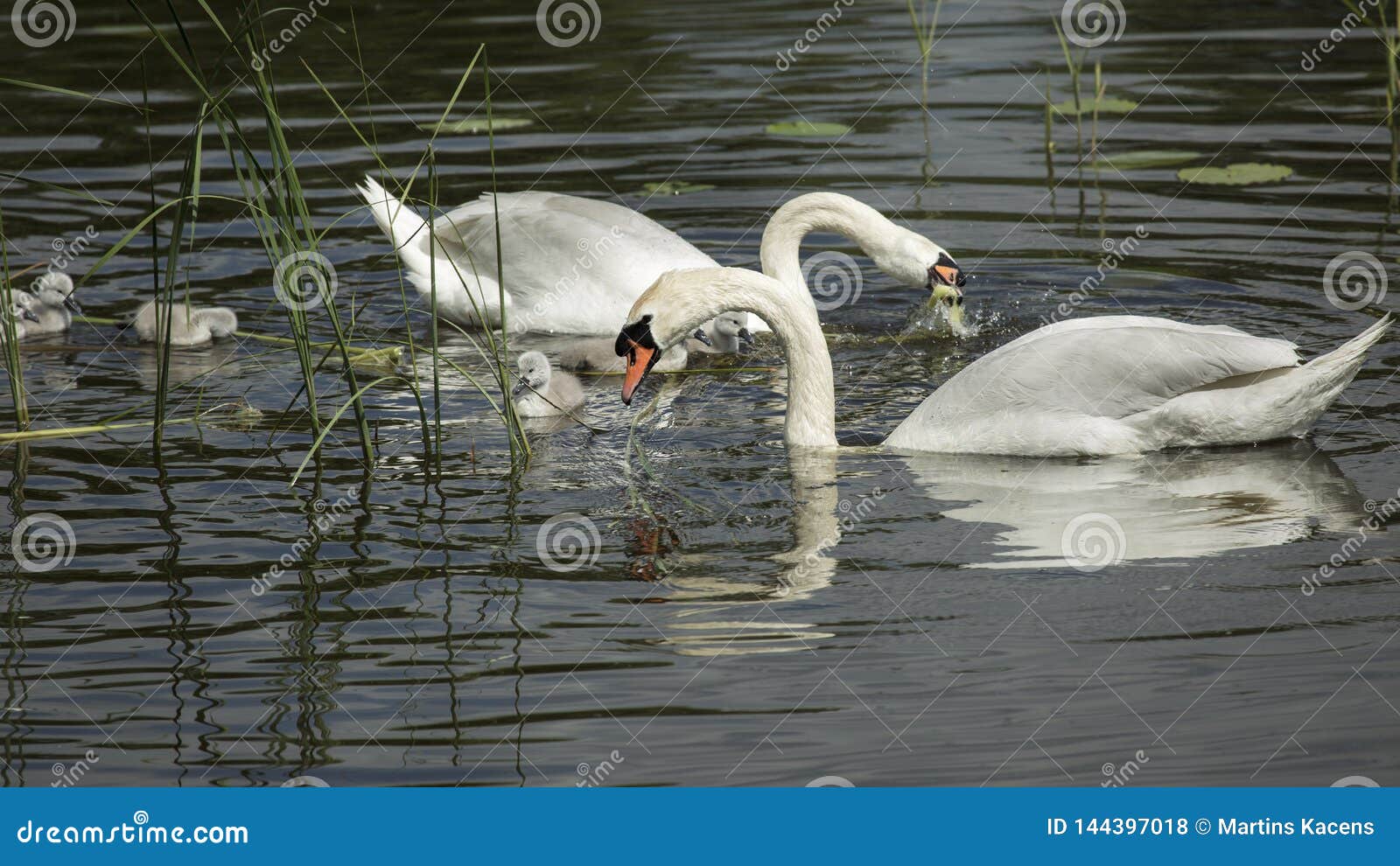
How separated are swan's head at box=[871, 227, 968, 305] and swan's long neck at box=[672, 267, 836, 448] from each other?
1689 millimetres

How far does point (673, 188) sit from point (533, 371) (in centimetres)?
404

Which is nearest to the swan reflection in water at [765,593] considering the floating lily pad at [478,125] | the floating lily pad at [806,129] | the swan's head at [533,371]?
the swan's head at [533,371]

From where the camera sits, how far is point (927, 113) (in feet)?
45.3

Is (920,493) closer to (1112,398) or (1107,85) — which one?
(1112,398)

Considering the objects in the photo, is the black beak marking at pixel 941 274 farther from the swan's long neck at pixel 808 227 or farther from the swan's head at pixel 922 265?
the swan's long neck at pixel 808 227

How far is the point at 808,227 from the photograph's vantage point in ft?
32.3

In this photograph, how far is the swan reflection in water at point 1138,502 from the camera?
6320mm

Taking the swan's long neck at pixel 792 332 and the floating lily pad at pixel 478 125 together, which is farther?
the floating lily pad at pixel 478 125

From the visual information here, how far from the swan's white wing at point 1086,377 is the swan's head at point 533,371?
205 centimetres

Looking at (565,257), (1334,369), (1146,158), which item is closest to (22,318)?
(565,257)

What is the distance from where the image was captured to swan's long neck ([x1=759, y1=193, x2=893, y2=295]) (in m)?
9.71

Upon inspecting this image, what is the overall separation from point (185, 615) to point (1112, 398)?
3.74 meters

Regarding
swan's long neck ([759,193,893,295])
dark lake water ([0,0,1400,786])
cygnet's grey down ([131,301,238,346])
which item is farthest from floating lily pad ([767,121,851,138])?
cygnet's grey down ([131,301,238,346])

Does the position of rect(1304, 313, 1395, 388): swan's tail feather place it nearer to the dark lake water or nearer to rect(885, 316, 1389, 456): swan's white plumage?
rect(885, 316, 1389, 456): swan's white plumage
